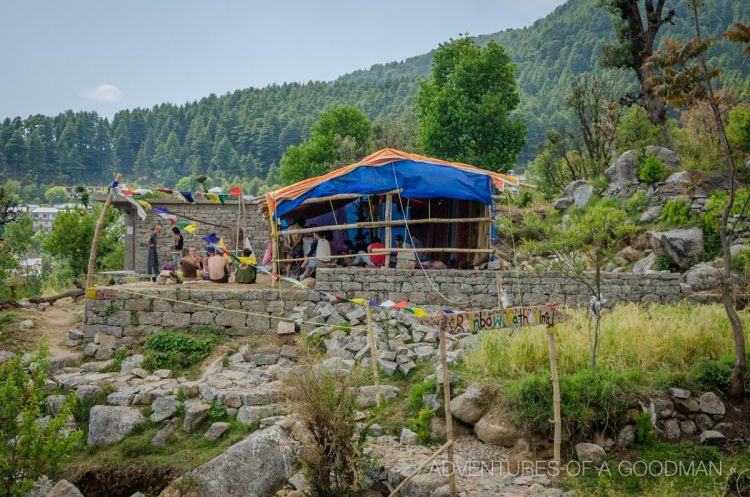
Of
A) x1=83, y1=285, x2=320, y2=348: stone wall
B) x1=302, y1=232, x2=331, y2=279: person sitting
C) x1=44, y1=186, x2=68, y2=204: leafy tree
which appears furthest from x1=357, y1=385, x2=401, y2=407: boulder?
x1=44, y1=186, x2=68, y2=204: leafy tree

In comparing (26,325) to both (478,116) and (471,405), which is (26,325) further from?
(478,116)

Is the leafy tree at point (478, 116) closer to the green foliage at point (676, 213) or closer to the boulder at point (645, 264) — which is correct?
the green foliage at point (676, 213)

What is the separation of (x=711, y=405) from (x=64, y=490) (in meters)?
7.31

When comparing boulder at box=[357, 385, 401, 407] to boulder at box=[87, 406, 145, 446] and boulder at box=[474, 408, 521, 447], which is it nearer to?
boulder at box=[474, 408, 521, 447]

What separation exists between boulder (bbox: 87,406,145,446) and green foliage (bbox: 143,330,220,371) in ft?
5.06

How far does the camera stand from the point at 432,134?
25844 millimetres

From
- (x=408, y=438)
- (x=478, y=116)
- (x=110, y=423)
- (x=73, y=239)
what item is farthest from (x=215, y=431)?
(x=478, y=116)

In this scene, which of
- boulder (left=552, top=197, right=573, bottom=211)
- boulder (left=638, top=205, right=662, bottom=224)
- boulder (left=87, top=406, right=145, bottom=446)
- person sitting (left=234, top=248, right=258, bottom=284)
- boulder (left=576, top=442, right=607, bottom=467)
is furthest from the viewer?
boulder (left=552, top=197, right=573, bottom=211)

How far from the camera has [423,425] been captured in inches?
279

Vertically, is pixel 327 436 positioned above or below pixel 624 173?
below

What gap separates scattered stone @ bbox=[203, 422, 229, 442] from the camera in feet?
25.7

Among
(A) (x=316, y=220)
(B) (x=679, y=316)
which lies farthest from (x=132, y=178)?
(B) (x=679, y=316)

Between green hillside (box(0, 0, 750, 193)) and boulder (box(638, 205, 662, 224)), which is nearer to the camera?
boulder (box(638, 205, 662, 224))

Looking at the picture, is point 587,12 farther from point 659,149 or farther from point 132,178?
point 659,149
